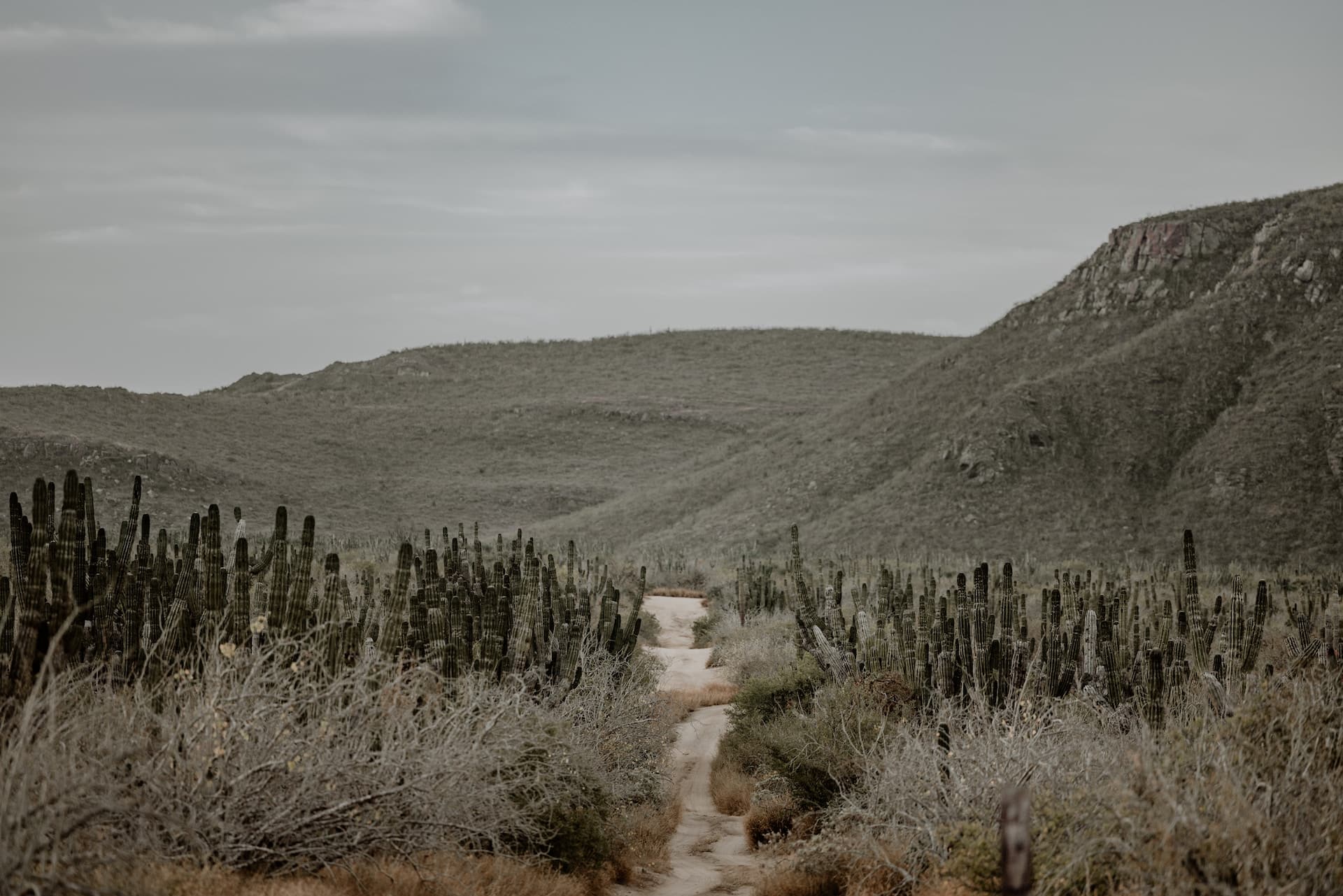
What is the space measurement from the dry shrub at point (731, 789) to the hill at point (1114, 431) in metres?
27.4

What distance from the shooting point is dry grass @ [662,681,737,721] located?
18.7m

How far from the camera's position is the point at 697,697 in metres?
20.0

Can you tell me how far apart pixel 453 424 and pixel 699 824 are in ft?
234

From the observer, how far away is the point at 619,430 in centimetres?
8431

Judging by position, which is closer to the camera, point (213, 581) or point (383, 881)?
point (383, 881)

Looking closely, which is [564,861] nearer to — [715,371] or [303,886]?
[303,886]

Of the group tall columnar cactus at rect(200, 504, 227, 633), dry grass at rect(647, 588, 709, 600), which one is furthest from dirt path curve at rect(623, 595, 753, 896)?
dry grass at rect(647, 588, 709, 600)

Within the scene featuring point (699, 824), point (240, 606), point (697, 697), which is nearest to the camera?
point (240, 606)

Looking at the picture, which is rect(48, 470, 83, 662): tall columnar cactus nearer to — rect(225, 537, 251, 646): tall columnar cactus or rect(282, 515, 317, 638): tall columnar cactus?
rect(225, 537, 251, 646): tall columnar cactus

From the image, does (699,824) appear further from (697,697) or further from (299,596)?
(697,697)

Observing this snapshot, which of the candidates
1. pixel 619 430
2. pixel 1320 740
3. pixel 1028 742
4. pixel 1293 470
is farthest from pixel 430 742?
pixel 619 430

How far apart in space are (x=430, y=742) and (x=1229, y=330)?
47.3 metres

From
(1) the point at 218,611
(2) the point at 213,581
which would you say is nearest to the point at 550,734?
(1) the point at 218,611

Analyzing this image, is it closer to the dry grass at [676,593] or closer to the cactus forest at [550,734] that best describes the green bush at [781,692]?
the cactus forest at [550,734]
